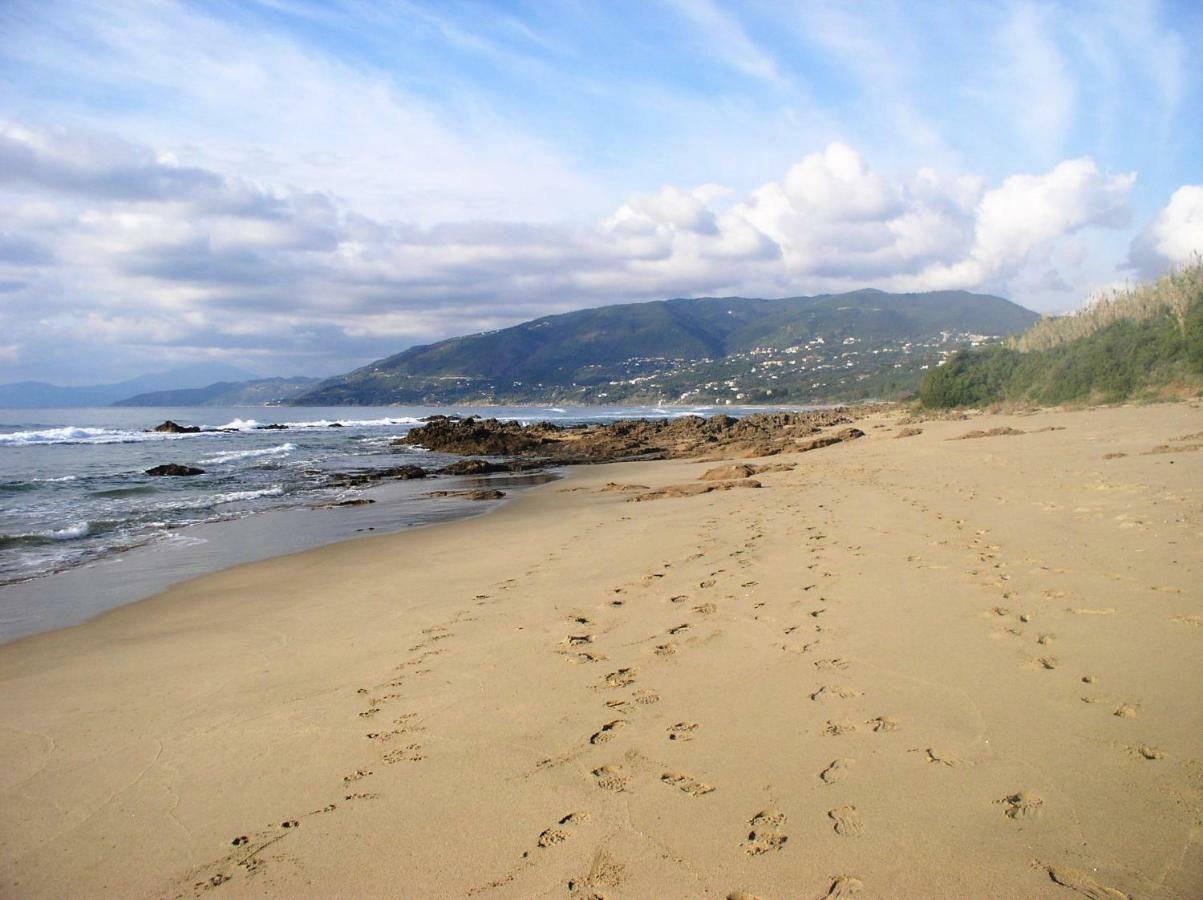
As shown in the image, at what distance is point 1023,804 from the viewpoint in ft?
9.04

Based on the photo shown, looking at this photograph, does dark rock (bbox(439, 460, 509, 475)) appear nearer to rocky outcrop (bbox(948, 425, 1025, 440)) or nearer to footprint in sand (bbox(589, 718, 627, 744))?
rocky outcrop (bbox(948, 425, 1025, 440))

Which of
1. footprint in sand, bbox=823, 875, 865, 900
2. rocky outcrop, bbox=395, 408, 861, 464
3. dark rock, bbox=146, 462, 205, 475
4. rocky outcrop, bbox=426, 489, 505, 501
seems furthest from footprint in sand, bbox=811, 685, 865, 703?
dark rock, bbox=146, 462, 205, 475

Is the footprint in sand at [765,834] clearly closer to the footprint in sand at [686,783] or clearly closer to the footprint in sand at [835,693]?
the footprint in sand at [686,783]

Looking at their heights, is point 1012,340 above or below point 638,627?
above

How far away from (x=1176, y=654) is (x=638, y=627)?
11.3ft

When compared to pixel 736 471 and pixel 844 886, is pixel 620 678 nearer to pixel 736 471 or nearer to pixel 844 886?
pixel 844 886

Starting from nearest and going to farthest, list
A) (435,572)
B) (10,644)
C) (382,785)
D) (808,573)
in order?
(382,785), (10,644), (808,573), (435,572)

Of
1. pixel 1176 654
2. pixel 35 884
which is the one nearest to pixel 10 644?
pixel 35 884

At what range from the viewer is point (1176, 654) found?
397 cm

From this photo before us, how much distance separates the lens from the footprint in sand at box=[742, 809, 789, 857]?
2629 millimetres

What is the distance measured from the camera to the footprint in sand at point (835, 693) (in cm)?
384

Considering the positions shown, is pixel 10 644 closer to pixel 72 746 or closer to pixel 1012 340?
pixel 72 746

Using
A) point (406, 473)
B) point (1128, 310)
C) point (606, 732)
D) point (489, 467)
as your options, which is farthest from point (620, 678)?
point (1128, 310)

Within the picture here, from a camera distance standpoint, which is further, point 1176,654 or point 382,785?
point 1176,654
